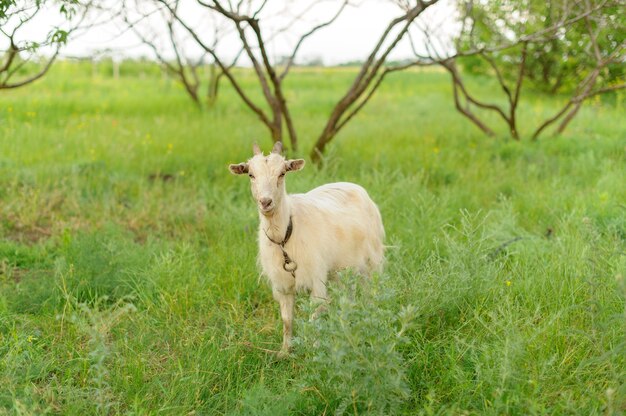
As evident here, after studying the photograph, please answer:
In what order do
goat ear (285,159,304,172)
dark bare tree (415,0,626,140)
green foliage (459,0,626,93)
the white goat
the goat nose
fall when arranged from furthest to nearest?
green foliage (459,0,626,93), dark bare tree (415,0,626,140), goat ear (285,159,304,172), the white goat, the goat nose

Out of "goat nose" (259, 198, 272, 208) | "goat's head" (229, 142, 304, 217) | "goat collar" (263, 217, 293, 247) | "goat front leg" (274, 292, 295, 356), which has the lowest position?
"goat front leg" (274, 292, 295, 356)

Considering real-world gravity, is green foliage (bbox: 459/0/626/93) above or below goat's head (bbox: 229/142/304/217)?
above

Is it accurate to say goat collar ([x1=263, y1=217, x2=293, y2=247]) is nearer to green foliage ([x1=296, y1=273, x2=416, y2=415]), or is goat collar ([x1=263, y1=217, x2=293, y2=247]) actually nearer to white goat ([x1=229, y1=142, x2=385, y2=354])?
white goat ([x1=229, y1=142, x2=385, y2=354])

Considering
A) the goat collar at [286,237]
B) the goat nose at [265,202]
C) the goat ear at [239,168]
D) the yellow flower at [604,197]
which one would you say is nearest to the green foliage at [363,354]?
Result: the goat nose at [265,202]

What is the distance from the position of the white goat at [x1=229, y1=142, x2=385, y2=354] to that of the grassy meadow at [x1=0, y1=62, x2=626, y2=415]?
18cm

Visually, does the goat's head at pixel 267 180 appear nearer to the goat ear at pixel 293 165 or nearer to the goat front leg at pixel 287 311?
the goat ear at pixel 293 165

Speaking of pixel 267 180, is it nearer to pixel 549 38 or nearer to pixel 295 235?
pixel 295 235

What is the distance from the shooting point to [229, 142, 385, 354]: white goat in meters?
3.87

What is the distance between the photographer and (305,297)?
4.60 metres

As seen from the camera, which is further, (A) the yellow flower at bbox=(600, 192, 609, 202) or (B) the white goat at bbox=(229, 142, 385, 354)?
(A) the yellow flower at bbox=(600, 192, 609, 202)

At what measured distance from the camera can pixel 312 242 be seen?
13.5ft

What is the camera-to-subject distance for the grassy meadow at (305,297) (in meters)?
3.21

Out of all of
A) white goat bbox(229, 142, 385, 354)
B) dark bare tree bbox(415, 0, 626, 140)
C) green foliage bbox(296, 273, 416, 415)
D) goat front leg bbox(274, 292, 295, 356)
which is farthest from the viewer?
dark bare tree bbox(415, 0, 626, 140)

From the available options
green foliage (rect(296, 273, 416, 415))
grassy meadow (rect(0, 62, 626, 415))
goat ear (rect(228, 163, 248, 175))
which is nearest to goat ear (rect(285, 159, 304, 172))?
goat ear (rect(228, 163, 248, 175))
